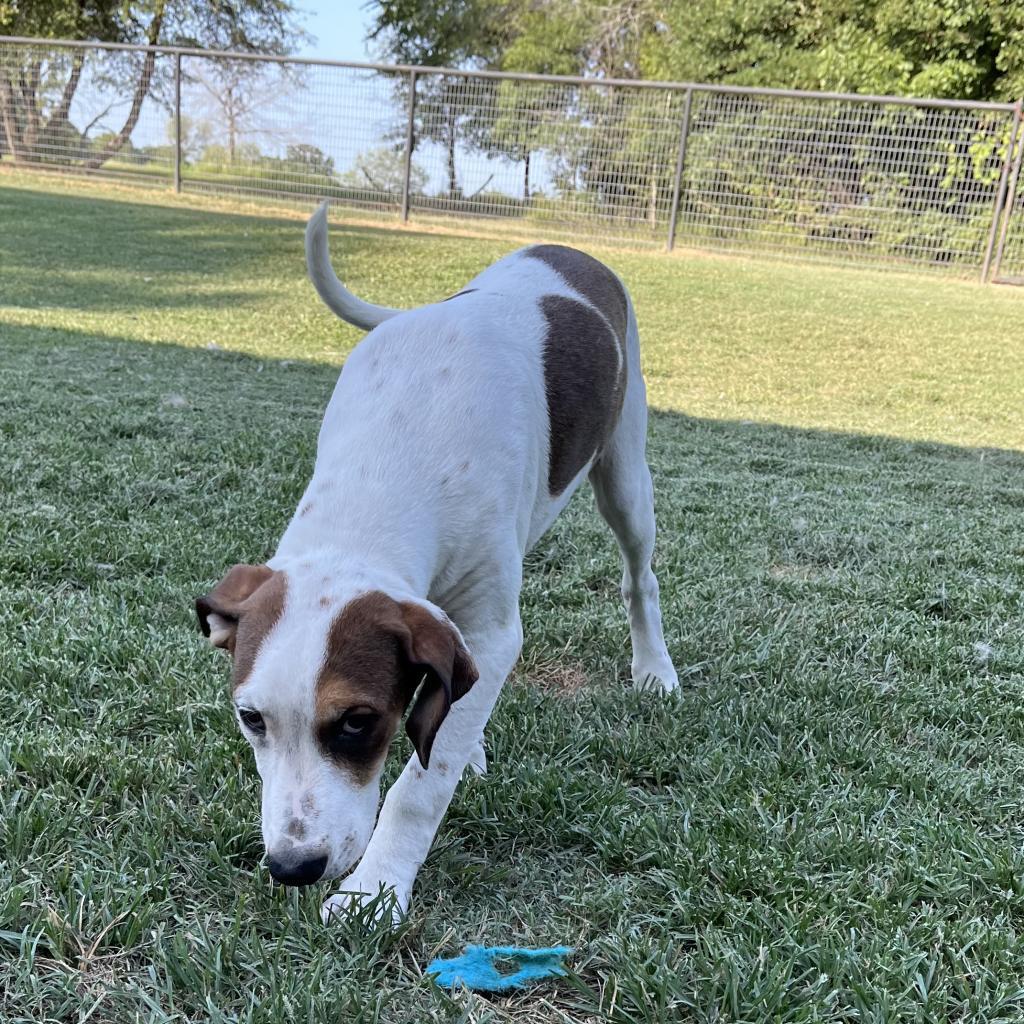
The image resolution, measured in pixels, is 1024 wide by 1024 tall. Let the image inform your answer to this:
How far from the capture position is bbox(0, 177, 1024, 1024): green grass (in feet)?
5.89

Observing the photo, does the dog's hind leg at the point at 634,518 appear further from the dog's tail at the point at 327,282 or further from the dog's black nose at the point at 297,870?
the dog's black nose at the point at 297,870

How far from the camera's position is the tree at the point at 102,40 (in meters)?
17.4

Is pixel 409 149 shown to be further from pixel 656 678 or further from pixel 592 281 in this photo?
pixel 656 678

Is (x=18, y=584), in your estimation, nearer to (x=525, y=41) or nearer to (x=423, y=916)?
(x=423, y=916)

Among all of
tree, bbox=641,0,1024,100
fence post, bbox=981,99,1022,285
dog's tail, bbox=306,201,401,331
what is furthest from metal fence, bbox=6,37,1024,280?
dog's tail, bbox=306,201,401,331

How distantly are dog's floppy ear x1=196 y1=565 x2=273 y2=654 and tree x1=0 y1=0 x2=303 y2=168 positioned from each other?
687 inches

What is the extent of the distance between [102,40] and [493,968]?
106 ft

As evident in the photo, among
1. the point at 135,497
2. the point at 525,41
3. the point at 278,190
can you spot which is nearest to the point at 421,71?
the point at 278,190

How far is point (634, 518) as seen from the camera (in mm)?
3281

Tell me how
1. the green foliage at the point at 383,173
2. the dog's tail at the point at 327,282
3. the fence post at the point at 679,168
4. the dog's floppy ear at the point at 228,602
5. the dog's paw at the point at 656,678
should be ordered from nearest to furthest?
the dog's floppy ear at the point at 228,602
the dog's paw at the point at 656,678
the dog's tail at the point at 327,282
the fence post at the point at 679,168
the green foliage at the point at 383,173

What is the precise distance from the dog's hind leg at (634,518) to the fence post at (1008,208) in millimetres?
13958

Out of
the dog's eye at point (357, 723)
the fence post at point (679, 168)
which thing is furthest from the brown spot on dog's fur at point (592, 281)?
the fence post at point (679, 168)

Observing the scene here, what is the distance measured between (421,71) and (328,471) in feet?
50.3

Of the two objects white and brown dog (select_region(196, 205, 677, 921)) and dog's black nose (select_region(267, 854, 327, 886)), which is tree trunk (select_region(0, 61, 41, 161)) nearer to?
white and brown dog (select_region(196, 205, 677, 921))
